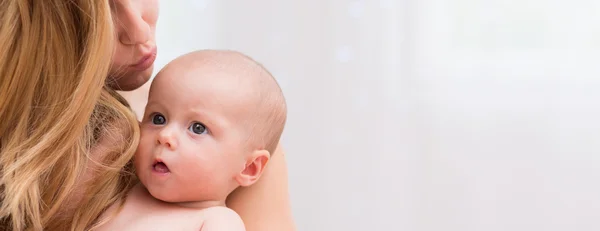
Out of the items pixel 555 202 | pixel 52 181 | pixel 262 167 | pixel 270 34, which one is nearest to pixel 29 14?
pixel 52 181

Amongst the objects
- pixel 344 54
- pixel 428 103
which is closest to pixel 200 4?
pixel 344 54

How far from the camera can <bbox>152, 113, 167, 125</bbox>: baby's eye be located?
3.23 feet

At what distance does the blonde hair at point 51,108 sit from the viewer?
95 cm

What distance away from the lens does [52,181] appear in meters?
0.97

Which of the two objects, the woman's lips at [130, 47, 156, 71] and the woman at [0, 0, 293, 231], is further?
the woman's lips at [130, 47, 156, 71]

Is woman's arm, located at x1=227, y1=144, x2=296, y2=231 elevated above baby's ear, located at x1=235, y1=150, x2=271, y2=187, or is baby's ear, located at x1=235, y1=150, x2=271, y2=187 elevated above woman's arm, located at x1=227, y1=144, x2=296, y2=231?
baby's ear, located at x1=235, y1=150, x2=271, y2=187

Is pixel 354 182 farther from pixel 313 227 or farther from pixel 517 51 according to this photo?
pixel 517 51

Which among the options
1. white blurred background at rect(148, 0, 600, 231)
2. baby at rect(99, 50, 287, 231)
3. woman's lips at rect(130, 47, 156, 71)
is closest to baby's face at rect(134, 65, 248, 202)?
baby at rect(99, 50, 287, 231)

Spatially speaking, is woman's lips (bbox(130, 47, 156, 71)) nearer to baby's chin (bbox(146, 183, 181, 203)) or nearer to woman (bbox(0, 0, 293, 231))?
woman (bbox(0, 0, 293, 231))

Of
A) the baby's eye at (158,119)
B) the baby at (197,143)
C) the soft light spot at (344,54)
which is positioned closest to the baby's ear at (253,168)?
the baby at (197,143)

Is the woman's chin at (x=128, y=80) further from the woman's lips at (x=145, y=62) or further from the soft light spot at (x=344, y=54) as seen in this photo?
the soft light spot at (x=344, y=54)

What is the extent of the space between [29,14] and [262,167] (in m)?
0.32

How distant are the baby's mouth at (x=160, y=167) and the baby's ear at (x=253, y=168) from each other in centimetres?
9

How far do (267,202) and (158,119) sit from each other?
21 cm
